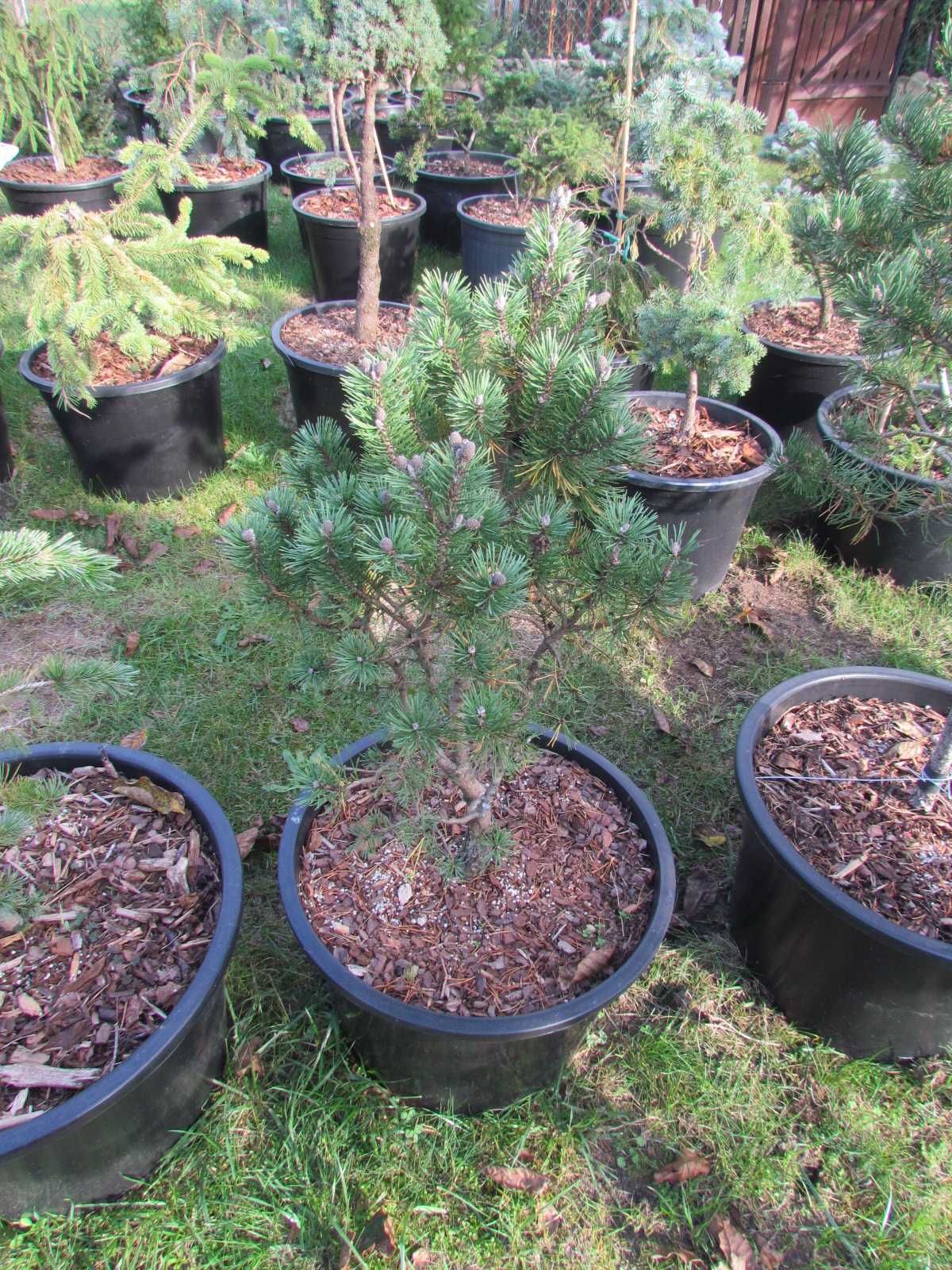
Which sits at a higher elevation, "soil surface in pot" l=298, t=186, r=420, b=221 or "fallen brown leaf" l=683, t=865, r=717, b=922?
"soil surface in pot" l=298, t=186, r=420, b=221

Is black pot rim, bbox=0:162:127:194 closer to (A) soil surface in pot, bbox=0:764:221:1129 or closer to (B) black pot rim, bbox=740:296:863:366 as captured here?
(B) black pot rim, bbox=740:296:863:366

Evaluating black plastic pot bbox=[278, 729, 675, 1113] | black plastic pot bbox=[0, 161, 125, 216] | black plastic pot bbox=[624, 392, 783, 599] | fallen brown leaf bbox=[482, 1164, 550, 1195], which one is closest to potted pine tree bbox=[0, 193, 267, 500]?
black plastic pot bbox=[624, 392, 783, 599]

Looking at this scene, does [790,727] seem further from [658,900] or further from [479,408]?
[479,408]

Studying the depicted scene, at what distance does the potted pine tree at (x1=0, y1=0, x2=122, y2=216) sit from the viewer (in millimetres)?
5141

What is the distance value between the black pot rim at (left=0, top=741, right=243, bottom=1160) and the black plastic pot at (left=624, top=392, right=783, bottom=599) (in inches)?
77.3

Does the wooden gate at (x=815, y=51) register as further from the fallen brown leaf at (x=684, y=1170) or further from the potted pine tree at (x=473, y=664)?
the fallen brown leaf at (x=684, y=1170)

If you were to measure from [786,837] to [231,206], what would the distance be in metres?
6.03

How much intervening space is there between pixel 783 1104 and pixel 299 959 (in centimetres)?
131

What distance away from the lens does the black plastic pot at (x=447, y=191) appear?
21.4 feet

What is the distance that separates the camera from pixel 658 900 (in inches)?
75.2

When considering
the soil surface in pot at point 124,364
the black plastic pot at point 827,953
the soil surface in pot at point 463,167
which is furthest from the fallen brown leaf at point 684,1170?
the soil surface in pot at point 463,167

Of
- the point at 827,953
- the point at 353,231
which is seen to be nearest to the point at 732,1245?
the point at 827,953

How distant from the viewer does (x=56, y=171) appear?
6.03m

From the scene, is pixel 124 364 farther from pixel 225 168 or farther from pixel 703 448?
pixel 225 168
